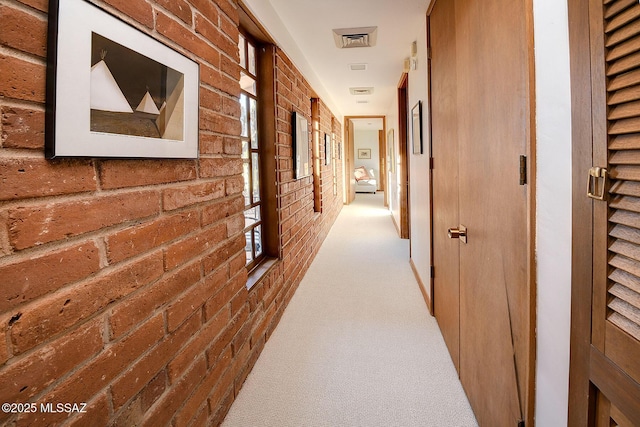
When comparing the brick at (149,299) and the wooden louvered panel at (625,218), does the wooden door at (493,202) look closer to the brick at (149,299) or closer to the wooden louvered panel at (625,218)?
the wooden louvered panel at (625,218)

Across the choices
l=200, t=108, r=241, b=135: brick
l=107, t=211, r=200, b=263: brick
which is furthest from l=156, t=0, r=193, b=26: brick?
l=107, t=211, r=200, b=263: brick

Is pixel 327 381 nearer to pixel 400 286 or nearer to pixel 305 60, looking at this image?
pixel 400 286

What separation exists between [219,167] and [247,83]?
3.56 ft

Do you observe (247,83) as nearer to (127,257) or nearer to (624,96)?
(127,257)

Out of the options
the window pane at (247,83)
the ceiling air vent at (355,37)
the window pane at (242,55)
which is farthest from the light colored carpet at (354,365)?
the ceiling air vent at (355,37)

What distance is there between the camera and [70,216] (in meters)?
0.75

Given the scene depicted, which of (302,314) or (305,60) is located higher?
(305,60)

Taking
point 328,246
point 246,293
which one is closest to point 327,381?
point 246,293

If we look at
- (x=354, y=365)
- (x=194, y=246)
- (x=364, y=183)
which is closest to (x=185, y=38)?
(x=194, y=246)

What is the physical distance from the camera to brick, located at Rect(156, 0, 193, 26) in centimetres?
109

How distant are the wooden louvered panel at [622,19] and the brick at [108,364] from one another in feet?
4.06

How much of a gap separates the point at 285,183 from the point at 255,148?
43 cm

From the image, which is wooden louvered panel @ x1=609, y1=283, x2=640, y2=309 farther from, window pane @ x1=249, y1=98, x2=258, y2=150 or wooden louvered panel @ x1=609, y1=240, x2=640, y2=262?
window pane @ x1=249, y1=98, x2=258, y2=150

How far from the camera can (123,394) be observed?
90 centimetres
